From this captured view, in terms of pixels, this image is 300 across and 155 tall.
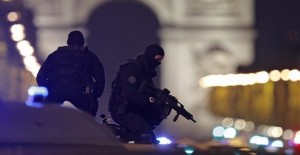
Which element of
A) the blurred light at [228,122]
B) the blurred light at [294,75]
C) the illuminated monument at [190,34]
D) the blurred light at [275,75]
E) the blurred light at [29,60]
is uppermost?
the illuminated monument at [190,34]

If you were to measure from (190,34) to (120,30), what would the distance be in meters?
9.01

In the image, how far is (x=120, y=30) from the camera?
70.3 meters

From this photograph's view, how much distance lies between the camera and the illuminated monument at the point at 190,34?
61531 mm

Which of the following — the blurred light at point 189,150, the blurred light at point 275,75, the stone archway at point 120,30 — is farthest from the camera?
the stone archway at point 120,30

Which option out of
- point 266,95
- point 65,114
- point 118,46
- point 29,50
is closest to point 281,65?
point 266,95

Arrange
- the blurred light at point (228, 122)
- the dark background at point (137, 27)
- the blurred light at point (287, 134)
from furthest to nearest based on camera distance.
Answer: the dark background at point (137, 27)
the blurred light at point (228, 122)
the blurred light at point (287, 134)

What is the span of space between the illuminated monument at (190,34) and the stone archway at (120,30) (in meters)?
1.27

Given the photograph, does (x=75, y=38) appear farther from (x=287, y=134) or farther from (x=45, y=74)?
(x=287, y=134)

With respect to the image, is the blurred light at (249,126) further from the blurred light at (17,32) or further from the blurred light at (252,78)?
the blurred light at (17,32)

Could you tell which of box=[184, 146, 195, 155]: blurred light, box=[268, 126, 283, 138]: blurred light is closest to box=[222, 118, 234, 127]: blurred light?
box=[268, 126, 283, 138]: blurred light

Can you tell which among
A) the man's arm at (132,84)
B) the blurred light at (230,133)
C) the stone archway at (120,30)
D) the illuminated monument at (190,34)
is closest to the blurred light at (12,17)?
the illuminated monument at (190,34)

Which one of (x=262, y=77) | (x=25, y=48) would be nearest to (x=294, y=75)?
(x=262, y=77)

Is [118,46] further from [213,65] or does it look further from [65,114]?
[65,114]

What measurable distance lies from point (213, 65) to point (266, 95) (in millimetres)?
33601
